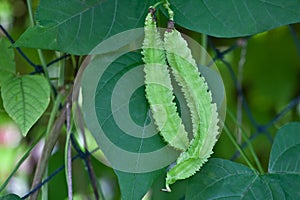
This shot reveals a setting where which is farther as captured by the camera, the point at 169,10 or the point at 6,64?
the point at 6,64

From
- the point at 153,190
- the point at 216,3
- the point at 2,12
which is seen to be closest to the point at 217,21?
the point at 216,3

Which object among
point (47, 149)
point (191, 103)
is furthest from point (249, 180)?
point (47, 149)

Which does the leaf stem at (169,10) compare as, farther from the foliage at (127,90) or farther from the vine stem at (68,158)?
the vine stem at (68,158)

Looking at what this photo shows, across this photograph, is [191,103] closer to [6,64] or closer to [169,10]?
[169,10]

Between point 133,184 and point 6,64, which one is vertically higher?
point 6,64

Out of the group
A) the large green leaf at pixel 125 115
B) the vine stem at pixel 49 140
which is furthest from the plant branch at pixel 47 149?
the large green leaf at pixel 125 115
